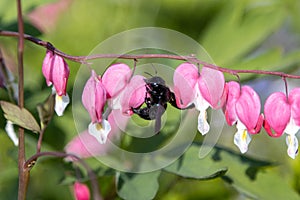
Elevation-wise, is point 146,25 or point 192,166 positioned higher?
point 146,25

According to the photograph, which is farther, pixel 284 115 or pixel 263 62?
pixel 263 62

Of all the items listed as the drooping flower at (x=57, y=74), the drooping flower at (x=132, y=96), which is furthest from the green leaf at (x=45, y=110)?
→ the drooping flower at (x=132, y=96)

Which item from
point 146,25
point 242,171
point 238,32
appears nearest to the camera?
point 242,171

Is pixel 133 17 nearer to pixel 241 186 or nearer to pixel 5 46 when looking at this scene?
pixel 5 46

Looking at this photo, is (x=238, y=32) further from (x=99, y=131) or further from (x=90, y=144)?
(x=99, y=131)

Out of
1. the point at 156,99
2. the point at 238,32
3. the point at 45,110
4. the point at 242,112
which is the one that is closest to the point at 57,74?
the point at 45,110

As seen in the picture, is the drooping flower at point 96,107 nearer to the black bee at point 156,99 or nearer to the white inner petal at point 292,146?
the black bee at point 156,99

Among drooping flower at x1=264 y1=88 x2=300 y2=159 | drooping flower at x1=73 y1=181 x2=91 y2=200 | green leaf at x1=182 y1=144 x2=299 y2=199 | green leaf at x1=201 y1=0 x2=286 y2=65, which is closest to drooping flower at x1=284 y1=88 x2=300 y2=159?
drooping flower at x1=264 y1=88 x2=300 y2=159
